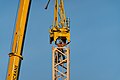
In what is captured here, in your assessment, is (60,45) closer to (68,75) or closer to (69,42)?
(69,42)

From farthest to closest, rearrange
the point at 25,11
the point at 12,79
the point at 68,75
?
the point at 68,75 < the point at 25,11 < the point at 12,79

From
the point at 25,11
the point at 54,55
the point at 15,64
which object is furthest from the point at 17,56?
the point at 54,55

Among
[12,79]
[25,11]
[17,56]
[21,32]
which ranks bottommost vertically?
[12,79]

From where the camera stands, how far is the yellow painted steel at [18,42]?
24.7 meters

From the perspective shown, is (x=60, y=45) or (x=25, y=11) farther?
(x=60, y=45)

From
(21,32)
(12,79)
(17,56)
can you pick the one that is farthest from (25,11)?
(12,79)

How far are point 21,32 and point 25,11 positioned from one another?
195cm

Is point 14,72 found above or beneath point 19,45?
beneath

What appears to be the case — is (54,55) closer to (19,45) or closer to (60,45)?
(60,45)

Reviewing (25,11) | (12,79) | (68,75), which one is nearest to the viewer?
(12,79)

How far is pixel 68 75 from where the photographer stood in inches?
1189

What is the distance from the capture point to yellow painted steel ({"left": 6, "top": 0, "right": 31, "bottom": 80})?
24703 mm

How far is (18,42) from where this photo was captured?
83.9ft

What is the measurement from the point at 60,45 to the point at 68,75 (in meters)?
3.14
